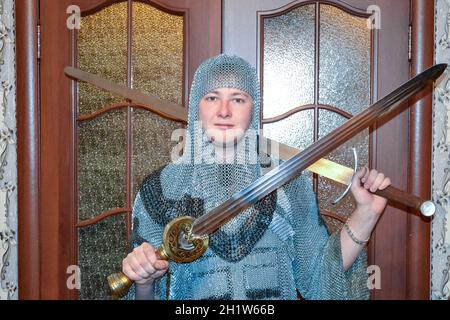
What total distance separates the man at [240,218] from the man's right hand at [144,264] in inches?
3.0

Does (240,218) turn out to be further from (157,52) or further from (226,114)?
(157,52)

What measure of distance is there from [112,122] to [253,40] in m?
0.36

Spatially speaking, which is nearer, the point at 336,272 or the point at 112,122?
the point at 336,272

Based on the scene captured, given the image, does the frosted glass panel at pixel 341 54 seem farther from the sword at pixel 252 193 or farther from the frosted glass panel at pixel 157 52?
the frosted glass panel at pixel 157 52

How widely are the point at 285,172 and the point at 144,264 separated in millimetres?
311

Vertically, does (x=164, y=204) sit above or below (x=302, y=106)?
below

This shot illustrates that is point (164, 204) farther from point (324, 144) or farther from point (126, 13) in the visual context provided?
point (126, 13)

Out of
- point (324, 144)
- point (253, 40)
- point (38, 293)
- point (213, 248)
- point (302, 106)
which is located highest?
point (253, 40)

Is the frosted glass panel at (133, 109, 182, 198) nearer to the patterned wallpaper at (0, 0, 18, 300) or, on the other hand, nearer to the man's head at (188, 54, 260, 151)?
the man's head at (188, 54, 260, 151)

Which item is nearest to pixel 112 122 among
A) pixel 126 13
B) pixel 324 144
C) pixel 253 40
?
pixel 126 13

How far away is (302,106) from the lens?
116 centimetres

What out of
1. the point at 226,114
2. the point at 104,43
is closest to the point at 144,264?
the point at 226,114

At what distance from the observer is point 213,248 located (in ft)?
3.32

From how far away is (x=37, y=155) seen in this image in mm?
1188
